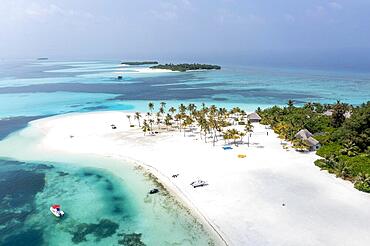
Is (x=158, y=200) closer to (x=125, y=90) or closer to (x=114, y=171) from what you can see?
(x=114, y=171)

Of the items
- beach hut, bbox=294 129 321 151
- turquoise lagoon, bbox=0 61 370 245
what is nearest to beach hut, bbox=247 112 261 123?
beach hut, bbox=294 129 321 151

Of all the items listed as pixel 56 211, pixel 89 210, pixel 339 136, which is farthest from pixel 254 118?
pixel 56 211

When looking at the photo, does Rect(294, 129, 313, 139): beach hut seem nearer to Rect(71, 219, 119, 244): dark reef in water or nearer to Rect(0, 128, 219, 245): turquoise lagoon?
Rect(0, 128, 219, 245): turquoise lagoon

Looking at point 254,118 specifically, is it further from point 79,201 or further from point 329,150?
point 79,201

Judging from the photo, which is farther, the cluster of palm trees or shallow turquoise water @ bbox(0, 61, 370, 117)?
shallow turquoise water @ bbox(0, 61, 370, 117)

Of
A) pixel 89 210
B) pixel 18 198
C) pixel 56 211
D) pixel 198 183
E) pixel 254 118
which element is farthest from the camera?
pixel 254 118

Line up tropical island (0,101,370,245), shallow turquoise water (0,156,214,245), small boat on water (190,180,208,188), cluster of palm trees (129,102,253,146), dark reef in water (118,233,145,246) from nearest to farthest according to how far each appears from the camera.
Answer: dark reef in water (118,233,145,246), shallow turquoise water (0,156,214,245), tropical island (0,101,370,245), small boat on water (190,180,208,188), cluster of palm trees (129,102,253,146)
